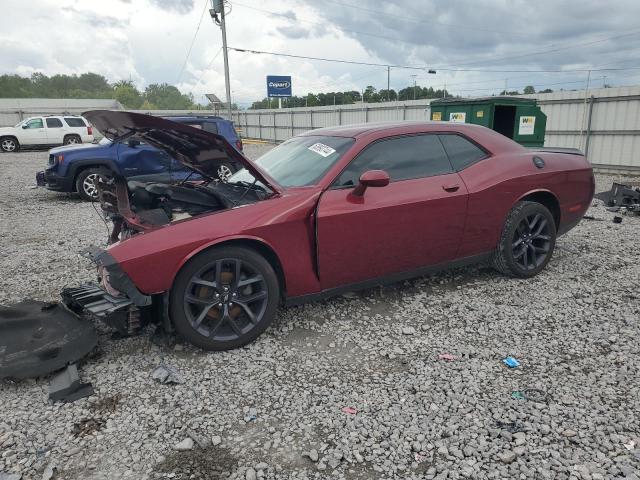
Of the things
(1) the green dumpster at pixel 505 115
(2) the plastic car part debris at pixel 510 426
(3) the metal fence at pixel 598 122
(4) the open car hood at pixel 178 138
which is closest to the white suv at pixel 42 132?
(3) the metal fence at pixel 598 122

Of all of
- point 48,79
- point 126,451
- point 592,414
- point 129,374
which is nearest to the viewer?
point 126,451

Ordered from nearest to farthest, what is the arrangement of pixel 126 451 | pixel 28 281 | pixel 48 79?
pixel 126 451, pixel 28 281, pixel 48 79

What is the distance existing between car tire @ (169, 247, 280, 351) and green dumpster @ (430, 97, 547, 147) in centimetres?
855

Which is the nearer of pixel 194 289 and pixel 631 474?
pixel 631 474

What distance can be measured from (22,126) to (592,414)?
2704cm

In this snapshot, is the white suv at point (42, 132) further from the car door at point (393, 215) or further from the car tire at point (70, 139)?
the car door at point (393, 215)

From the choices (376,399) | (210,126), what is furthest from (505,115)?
(376,399)

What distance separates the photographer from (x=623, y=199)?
7.93 meters

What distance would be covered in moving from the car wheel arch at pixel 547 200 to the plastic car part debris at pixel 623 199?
12.5 ft

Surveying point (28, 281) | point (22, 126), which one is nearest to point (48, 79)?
point (22, 126)

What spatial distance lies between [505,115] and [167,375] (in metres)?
10.5

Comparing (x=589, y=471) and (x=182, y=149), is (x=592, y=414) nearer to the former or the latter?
(x=589, y=471)

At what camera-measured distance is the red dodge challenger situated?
10.4 ft

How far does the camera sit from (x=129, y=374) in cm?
312
